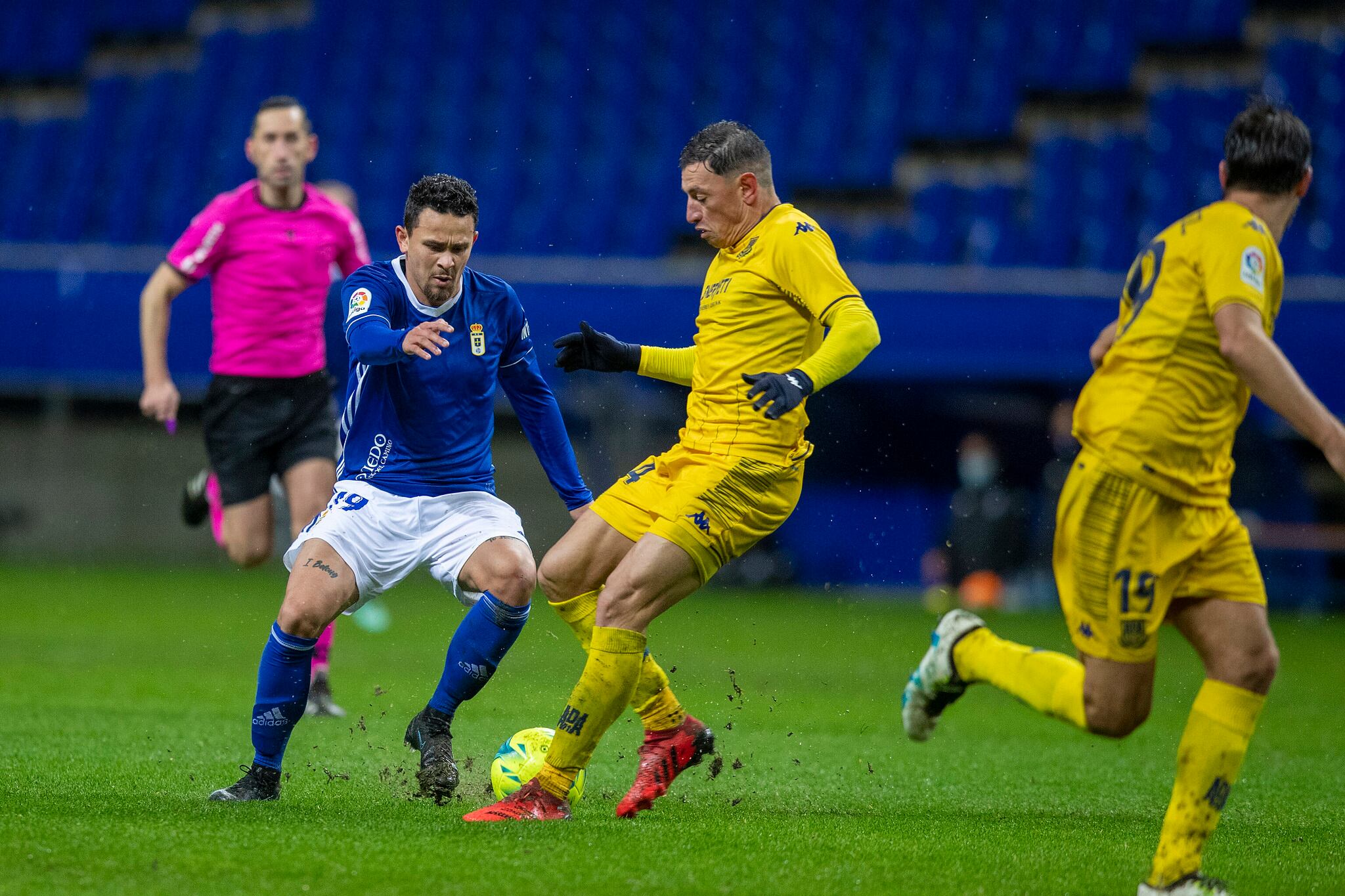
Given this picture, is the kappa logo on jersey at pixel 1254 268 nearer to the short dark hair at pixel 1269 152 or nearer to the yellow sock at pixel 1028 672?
the short dark hair at pixel 1269 152

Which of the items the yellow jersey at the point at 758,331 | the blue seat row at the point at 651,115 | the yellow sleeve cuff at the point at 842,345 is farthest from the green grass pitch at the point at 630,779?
the blue seat row at the point at 651,115

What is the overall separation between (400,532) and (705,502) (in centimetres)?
108

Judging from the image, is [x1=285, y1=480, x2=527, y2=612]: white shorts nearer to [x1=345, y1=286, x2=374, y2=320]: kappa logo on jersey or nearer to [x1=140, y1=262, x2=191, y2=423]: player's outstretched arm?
[x1=345, y1=286, x2=374, y2=320]: kappa logo on jersey

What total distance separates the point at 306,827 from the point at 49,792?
3.46 feet

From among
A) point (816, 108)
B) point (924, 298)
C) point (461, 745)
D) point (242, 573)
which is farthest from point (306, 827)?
point (816, 108)

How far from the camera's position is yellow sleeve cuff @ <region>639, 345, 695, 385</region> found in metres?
5.48

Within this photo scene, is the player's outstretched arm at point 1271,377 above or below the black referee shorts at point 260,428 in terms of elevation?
above

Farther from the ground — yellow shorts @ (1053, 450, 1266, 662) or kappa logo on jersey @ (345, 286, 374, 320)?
kappa logo on jersey @ (345, 286, 374, 320)

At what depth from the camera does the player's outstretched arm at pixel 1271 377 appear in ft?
11.8

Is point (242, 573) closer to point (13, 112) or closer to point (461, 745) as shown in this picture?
point (13, 112)

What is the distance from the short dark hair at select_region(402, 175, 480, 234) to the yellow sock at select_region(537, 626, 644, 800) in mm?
1458

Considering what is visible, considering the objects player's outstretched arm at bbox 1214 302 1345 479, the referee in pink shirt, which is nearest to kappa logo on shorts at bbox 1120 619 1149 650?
player's outstretched arm at bbox 1214 302 1345 479

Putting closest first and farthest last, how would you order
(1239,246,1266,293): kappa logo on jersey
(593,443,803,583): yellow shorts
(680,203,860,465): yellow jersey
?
(1239,246,1266,293): kappa logo on jersey < (593,443,803,583): yellow shorts < (680,203,860,465): yellow jersey

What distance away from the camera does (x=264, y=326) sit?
730cm
